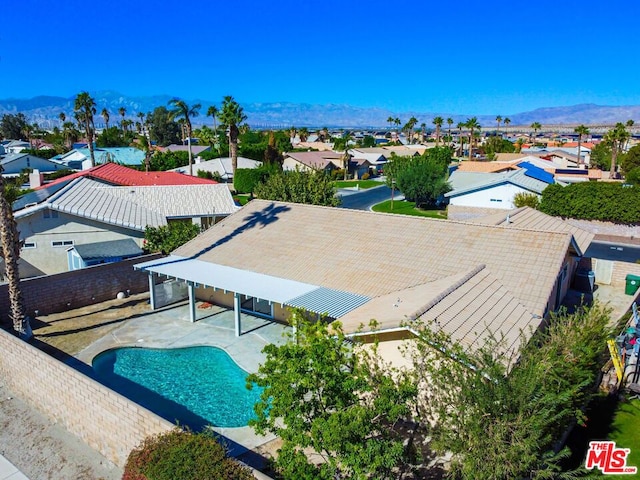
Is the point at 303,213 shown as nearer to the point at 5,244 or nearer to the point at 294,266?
the point at 294,266

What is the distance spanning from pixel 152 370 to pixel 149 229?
1209 centimetres

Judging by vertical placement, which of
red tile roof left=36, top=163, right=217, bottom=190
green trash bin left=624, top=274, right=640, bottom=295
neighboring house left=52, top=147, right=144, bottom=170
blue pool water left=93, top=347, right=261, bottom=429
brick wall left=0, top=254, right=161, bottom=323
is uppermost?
neighboring house left=52, top=147, right=144, bottom=170

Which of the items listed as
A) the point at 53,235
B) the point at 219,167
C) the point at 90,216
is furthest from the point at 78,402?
the point at 219,167

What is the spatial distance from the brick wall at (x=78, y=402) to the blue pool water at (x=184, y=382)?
2.39 meters

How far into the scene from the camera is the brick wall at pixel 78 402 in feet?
43.9

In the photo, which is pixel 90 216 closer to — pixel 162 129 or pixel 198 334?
pixel 198 334

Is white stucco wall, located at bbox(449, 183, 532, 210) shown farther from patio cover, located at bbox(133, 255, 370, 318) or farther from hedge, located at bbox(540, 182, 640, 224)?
patio cover, located at bbox(133, 255, 370, 318)

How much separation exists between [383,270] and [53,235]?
20.9 metres

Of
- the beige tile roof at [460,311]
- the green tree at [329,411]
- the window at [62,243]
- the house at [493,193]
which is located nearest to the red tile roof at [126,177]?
the window at [62,243]

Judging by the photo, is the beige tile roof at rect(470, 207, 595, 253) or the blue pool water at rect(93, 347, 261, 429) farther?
the beige tile roof at rect(470, 207, 595, 253)

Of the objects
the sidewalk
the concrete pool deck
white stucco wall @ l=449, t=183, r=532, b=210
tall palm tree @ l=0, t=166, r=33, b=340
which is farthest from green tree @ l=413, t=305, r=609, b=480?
white stucco wall @ l=449, t=183, r=532, b=210

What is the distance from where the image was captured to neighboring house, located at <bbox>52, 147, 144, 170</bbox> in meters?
84.2

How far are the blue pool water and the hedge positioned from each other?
116 feet

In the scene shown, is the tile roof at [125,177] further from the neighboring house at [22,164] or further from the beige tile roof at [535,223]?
the neighboring house at [22,164]
